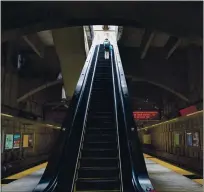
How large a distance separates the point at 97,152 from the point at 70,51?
9.56 m

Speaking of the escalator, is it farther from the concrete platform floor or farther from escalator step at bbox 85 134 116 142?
the concrete platform floor

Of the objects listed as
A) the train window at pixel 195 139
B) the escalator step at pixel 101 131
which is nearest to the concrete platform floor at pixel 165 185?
the escalator step at pixel 101 131

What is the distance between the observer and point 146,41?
675 inches

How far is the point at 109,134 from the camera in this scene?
766 centimetres

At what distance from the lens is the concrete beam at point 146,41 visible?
1588cm

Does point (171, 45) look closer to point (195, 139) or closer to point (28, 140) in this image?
point (195, 139)

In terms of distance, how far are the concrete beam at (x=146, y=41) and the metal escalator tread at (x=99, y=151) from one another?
668cm

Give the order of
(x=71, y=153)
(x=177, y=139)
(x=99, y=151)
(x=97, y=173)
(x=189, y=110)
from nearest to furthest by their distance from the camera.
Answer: (x=97, y=173), (x=71, y=153), (x=99, y=151), (x=189, y=110), (x=177, y=139)

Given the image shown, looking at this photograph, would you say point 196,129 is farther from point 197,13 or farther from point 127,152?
point 197,13

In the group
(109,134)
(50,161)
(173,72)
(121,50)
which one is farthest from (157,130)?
(50,161)

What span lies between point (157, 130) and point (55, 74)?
8357mm

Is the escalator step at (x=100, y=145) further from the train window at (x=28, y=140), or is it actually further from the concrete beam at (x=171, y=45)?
the concrete beam at (x=171, y=45)

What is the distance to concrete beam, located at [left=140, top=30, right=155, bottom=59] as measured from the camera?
15.9 meters

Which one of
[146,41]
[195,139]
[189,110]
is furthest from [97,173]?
[146,41]
